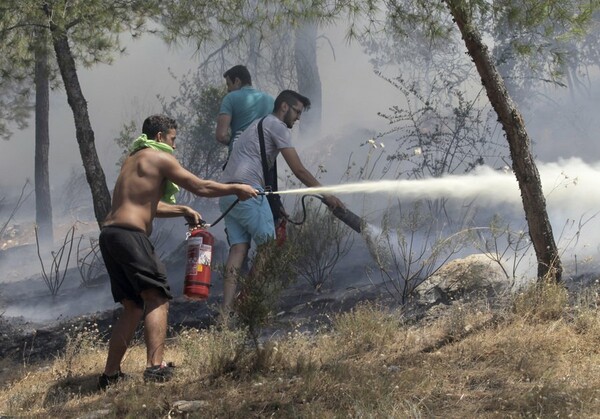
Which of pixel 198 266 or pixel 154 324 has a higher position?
pixel 198 266

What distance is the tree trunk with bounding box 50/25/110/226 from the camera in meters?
7.61

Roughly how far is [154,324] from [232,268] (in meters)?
0.83

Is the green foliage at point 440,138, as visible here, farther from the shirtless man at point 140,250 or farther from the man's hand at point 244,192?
the shirtless man at point 140,250

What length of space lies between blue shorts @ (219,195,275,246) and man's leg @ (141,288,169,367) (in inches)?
45.6

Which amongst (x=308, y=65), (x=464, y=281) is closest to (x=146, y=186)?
(x=464, y=281)

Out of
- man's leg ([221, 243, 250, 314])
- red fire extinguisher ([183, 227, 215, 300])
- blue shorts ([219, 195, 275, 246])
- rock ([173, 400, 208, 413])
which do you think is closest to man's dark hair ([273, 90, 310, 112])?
blue shorts ([219, 195, 275, 246])

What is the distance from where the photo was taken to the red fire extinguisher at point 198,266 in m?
5.09

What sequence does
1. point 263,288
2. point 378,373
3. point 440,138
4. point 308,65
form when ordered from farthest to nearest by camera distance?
point 308,65
point 440,138
point 263,288
point 378,373

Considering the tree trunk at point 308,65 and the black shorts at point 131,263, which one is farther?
the tree trunk at point 308,65


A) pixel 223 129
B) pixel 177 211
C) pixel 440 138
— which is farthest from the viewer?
pixel 440 138

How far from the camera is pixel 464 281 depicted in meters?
6.32

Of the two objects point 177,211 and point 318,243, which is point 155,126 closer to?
point 177,211

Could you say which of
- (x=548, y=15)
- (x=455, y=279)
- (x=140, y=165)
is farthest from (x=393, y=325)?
(x=548, y=15)

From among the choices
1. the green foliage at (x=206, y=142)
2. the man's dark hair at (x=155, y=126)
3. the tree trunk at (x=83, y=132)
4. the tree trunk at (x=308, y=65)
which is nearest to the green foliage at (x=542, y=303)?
the man's dark hair at (x=155, y=126)
